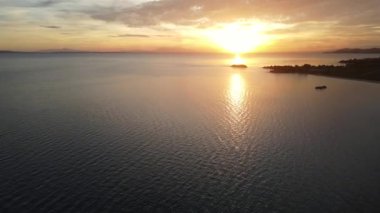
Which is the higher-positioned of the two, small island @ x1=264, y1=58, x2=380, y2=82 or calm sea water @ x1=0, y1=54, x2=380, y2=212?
small island @ x1=264, y1=58, x2=380, y2=82

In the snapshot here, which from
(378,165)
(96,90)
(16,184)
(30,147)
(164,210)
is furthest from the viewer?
(96,90)

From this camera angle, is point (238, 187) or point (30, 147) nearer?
point (238, 187)

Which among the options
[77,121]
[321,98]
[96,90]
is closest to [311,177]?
[77,121]

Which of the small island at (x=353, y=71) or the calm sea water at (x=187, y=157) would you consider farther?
the small island at (x=353, y=71)

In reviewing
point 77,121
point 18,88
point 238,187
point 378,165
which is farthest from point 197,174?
point 18,88

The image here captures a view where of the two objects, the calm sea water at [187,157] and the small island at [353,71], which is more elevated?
the small island at [353,71]

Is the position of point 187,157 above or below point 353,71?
below

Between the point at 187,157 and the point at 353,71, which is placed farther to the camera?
the point at 353,71

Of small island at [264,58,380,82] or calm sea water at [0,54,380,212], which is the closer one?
calm sea water at [0,54,380,212]

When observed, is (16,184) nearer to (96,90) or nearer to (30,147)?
(30,147)

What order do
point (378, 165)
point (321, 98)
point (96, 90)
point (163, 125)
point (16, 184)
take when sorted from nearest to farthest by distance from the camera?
point (16, 184) → point (378, 165) → point (163, 125) → point (321, 98) → point (96, 90)
